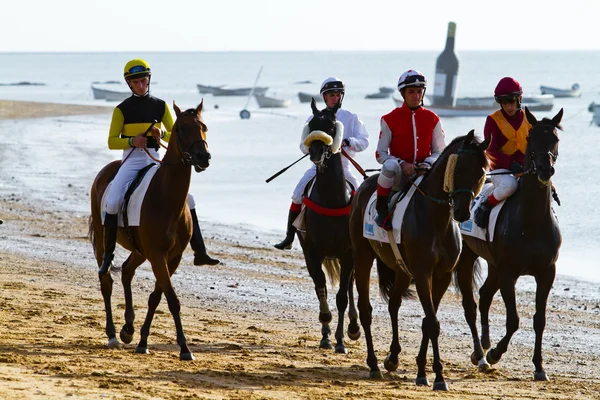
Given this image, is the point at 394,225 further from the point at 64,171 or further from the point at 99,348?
the point at 64,171

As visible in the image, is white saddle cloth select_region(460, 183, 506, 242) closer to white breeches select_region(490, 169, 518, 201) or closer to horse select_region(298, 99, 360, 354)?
white breeches select_region(490, 169, 518, 201)

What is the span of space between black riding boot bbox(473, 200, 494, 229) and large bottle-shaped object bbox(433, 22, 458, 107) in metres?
68.4

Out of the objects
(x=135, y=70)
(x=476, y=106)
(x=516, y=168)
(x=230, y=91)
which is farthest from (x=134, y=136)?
(x=230, y=91)

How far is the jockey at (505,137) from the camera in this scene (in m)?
10.5

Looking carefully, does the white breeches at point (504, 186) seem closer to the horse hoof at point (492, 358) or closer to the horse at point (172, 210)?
the horse hoof at point (492, 358)

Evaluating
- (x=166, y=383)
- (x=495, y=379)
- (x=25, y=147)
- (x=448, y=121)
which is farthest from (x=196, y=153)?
(x=448, y=121)

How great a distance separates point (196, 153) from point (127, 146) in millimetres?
1310

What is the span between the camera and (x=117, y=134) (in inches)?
417

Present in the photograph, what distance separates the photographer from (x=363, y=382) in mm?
9320

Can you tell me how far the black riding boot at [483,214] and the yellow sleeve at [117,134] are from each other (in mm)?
3600

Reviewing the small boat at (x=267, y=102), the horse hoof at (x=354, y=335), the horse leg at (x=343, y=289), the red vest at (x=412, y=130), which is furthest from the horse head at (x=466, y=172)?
the small boat at (x=267, y=102)

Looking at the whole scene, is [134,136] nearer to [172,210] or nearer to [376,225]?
[172,210]

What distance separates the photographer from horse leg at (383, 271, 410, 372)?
9.78 meters

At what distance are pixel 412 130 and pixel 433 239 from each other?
1328 millimetres
